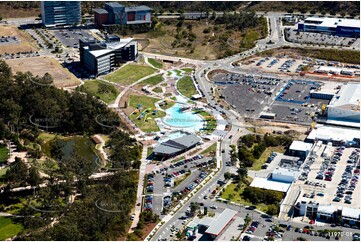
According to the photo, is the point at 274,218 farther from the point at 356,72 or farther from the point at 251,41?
the point at 251,41

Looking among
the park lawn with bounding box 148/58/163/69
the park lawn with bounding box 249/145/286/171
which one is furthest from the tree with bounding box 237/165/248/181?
the park lawn with bounding box 148/58/163/69

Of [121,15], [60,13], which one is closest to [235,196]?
[121,15]

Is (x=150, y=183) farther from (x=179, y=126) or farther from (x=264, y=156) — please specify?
(x=179, y=126)

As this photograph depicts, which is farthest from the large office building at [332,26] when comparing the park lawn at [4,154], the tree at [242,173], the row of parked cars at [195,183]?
the park lawn at [4,154]

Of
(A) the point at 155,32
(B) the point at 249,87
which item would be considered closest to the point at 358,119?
(B) the point at 249,87

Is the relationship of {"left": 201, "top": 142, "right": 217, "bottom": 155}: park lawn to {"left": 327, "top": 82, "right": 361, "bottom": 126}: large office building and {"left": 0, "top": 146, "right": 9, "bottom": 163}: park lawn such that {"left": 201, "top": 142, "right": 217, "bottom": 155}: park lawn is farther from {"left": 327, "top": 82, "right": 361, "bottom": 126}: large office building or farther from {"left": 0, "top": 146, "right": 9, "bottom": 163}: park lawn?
{"left": 0, "top": 146, "right": 9, "bottom": 163}: park lawn
